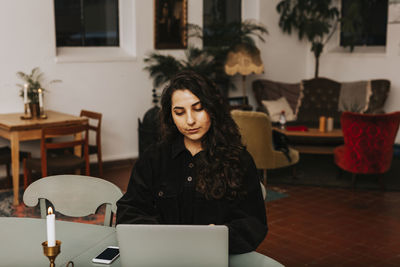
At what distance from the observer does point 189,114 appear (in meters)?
1.98

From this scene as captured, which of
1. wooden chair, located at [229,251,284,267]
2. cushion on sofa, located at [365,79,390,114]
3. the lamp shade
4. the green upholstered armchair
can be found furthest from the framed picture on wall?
wooden chair, located at [229,251,284,267]

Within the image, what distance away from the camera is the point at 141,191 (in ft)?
6.80

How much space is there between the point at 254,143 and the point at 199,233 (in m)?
4.31

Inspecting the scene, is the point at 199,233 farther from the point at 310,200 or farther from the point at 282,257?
the point at 310,200

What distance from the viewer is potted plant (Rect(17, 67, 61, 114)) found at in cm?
580

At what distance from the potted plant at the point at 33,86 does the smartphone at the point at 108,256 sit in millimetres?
4045

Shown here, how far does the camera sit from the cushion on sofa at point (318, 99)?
812 cm

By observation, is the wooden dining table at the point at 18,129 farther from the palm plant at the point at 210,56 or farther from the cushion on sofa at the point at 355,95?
the cushion on sofa at the point at 355,95

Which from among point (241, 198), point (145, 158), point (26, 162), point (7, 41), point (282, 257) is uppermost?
point (7, 41)

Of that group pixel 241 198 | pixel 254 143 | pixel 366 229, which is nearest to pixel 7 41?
pixel 254 143

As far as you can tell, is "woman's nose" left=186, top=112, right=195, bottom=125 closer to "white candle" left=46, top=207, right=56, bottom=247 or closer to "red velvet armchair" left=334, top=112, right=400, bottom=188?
"white candle" left=46, top=207, right=56, bottom=247

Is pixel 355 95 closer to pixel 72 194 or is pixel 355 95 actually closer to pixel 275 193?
pixel 275 193

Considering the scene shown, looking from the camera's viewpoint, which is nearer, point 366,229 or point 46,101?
point 366,229

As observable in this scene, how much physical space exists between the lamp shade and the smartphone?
5.76m
